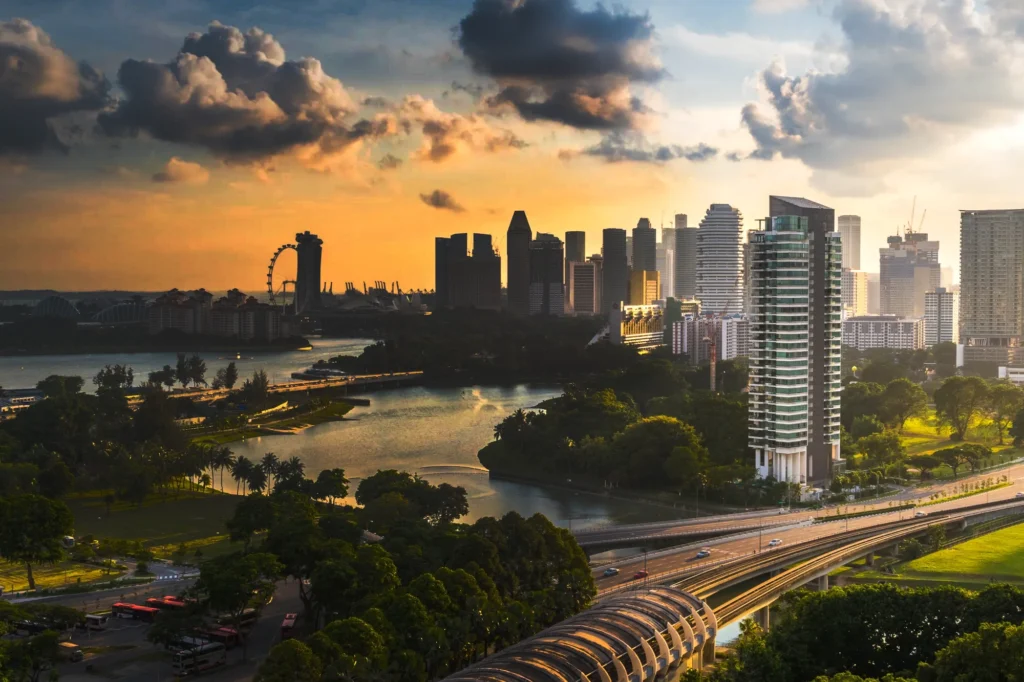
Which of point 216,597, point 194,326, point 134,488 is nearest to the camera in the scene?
point 216,597

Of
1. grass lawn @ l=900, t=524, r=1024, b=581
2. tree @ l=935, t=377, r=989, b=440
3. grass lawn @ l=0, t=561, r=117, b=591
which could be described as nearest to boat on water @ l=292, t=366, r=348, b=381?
tree @ l=935, t=377, r=989, b=440

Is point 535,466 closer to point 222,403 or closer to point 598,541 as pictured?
point 598,541

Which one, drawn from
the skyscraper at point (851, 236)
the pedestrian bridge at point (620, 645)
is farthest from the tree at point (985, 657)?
the skyscraper at point (851, 236)

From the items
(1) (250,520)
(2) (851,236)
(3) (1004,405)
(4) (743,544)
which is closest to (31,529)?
(1) (250,520)

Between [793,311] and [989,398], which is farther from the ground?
[793,311]

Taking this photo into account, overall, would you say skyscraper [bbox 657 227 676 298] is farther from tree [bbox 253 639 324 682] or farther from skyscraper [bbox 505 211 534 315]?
tree [bbox 253 639 324 682]

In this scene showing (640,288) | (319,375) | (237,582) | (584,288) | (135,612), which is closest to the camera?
(237,582)

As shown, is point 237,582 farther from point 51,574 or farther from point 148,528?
point 148,528

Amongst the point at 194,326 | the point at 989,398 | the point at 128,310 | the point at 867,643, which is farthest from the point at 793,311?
the point at 128,310
